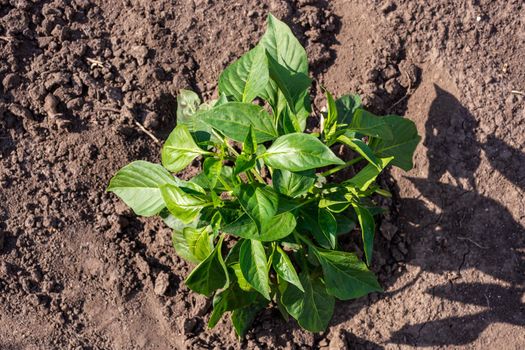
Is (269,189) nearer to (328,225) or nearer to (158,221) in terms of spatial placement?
Answer: (328,225)

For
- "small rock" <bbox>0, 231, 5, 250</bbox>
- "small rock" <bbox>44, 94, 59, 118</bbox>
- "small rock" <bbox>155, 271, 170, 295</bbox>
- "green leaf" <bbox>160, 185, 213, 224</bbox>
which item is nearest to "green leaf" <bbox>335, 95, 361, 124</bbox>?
"green leaf" <bbox>160, 185, 213, 224</bbox>

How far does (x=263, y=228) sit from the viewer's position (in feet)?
8.08

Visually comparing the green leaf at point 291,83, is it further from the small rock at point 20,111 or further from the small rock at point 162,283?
the small rock at point 20,111

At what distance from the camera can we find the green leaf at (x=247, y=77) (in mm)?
2666

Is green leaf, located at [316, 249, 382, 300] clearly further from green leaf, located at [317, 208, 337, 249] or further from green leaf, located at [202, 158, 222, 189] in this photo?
green leaf, located at [202, 158, 222, 189]

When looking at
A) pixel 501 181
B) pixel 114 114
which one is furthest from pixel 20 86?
pixel 501 181

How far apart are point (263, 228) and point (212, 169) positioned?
35 centimetres

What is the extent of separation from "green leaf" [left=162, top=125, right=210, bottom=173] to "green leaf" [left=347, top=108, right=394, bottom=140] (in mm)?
725

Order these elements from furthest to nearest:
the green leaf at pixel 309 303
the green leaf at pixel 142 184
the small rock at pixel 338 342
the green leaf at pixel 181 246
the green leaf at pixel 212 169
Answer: the small rock at pixel 338 342, the green leaf at pixel 181 246, the green leaf at pixel 309 303, the green leaf at pixel 142 184, the green leaf at pixel 212 169

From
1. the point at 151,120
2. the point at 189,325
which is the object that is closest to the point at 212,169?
the point at 151,120

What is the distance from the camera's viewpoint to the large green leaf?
Answer: 261 cm

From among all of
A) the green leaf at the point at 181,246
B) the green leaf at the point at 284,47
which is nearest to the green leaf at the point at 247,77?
the green leaf at the point at 284,47

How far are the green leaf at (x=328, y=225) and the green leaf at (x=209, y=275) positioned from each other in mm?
492

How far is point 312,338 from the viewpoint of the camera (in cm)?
326
